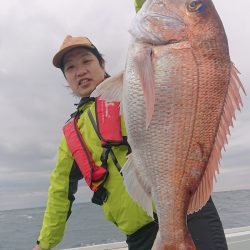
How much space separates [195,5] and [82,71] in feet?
5.97

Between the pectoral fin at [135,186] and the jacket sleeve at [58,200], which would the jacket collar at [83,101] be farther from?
the pectoral fin at [135,186]

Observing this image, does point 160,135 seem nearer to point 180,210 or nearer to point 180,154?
point 180,154

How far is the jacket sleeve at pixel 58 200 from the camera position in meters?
3.67

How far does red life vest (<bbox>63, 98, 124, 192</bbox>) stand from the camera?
3135mm

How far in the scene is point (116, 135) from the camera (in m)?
3.10

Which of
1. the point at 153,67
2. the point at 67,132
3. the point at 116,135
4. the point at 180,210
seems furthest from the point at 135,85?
the point at 67,132

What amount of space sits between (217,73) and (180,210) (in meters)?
0.71

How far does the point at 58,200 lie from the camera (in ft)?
12.2

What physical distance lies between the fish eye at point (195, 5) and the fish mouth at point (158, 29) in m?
0.08

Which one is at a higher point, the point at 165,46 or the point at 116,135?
the point at 165,46

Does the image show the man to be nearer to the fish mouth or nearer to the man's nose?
the man's nose

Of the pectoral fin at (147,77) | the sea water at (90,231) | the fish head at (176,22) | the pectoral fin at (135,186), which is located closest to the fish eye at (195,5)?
the fish head at (176,22)

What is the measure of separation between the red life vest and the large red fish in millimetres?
1065

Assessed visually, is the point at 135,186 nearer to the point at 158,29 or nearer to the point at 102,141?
the point at 158,29
